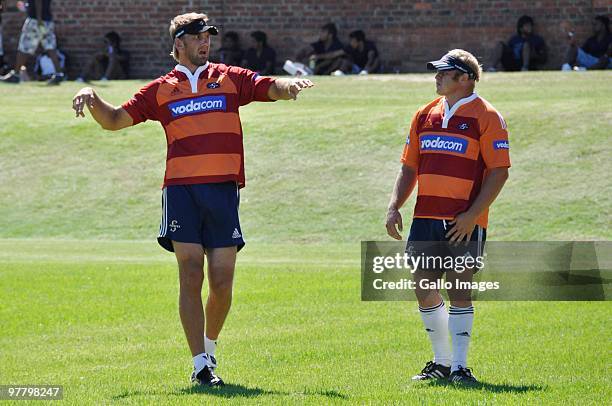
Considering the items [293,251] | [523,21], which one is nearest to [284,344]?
[293,251]

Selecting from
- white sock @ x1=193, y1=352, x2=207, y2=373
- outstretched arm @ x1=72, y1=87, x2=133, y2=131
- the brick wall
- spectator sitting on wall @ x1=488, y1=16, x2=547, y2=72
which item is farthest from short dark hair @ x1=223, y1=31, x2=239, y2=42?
white sock @ x1=193, y1=352, x2=207, y2=373

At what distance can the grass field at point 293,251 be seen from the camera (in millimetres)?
7434

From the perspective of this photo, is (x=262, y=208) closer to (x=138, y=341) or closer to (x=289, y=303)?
(x=289, y=303)

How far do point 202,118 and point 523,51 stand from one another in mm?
21001

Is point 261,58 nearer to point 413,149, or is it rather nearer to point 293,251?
point 293,251

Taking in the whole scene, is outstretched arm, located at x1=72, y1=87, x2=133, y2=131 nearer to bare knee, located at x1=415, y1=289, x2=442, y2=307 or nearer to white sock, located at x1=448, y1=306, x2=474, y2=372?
bare knee, located at x1=415, y1=289, x2=442, y2=307

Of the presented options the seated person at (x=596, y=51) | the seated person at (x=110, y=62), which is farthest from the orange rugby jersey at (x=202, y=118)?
the seated person at (x=110, y=62)

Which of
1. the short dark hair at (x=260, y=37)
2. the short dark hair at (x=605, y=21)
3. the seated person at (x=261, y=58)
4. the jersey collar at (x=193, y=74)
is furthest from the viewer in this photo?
the short dark hair at (x=260, y=37)

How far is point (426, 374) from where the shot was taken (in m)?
7.30

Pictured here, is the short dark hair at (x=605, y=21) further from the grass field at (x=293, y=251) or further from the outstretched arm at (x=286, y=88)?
the outstretched arm at (x=286, y=88)

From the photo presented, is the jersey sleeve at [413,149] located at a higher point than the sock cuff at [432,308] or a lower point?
higher

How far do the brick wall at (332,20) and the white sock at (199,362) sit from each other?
21694 millimetres

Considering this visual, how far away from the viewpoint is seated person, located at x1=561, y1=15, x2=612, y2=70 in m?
26.5

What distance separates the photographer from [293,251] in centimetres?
1619
